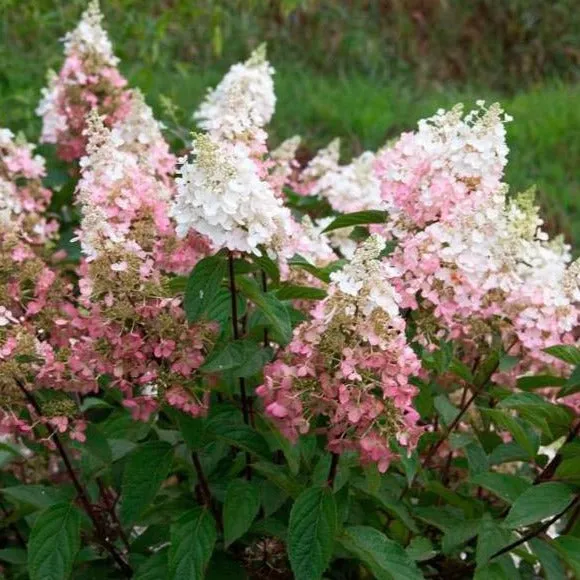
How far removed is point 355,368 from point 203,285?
25 cm

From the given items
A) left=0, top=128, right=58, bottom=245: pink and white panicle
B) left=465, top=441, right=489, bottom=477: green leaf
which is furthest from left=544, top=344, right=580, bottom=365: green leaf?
left=0, top=128, right=58, bottom=245: pink and white panicle

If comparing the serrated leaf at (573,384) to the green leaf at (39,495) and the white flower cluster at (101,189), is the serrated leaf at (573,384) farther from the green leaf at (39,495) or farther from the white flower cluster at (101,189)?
the green leaf at (39,495)

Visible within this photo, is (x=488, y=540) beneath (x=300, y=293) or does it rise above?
beneath

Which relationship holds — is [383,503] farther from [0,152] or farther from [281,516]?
[0,152]

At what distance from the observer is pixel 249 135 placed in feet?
6.32

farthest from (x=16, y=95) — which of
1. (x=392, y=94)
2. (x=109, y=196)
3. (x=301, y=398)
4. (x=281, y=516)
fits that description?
(x=392, y=94)

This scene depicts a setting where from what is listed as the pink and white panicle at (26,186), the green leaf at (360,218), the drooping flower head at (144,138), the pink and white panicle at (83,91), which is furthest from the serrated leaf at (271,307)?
the pink and white panicle at (83,91)

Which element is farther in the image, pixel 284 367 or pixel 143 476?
pixel 143 476

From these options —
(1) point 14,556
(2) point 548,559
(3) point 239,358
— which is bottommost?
(1) point 14,556

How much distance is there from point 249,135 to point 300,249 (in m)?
0.22

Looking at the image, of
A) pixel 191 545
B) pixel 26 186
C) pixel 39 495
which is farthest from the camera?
pixel 26 186

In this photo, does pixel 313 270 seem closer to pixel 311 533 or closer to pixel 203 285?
pixel 203 285

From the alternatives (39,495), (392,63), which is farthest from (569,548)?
(392,63)

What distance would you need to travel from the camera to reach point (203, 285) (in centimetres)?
164
